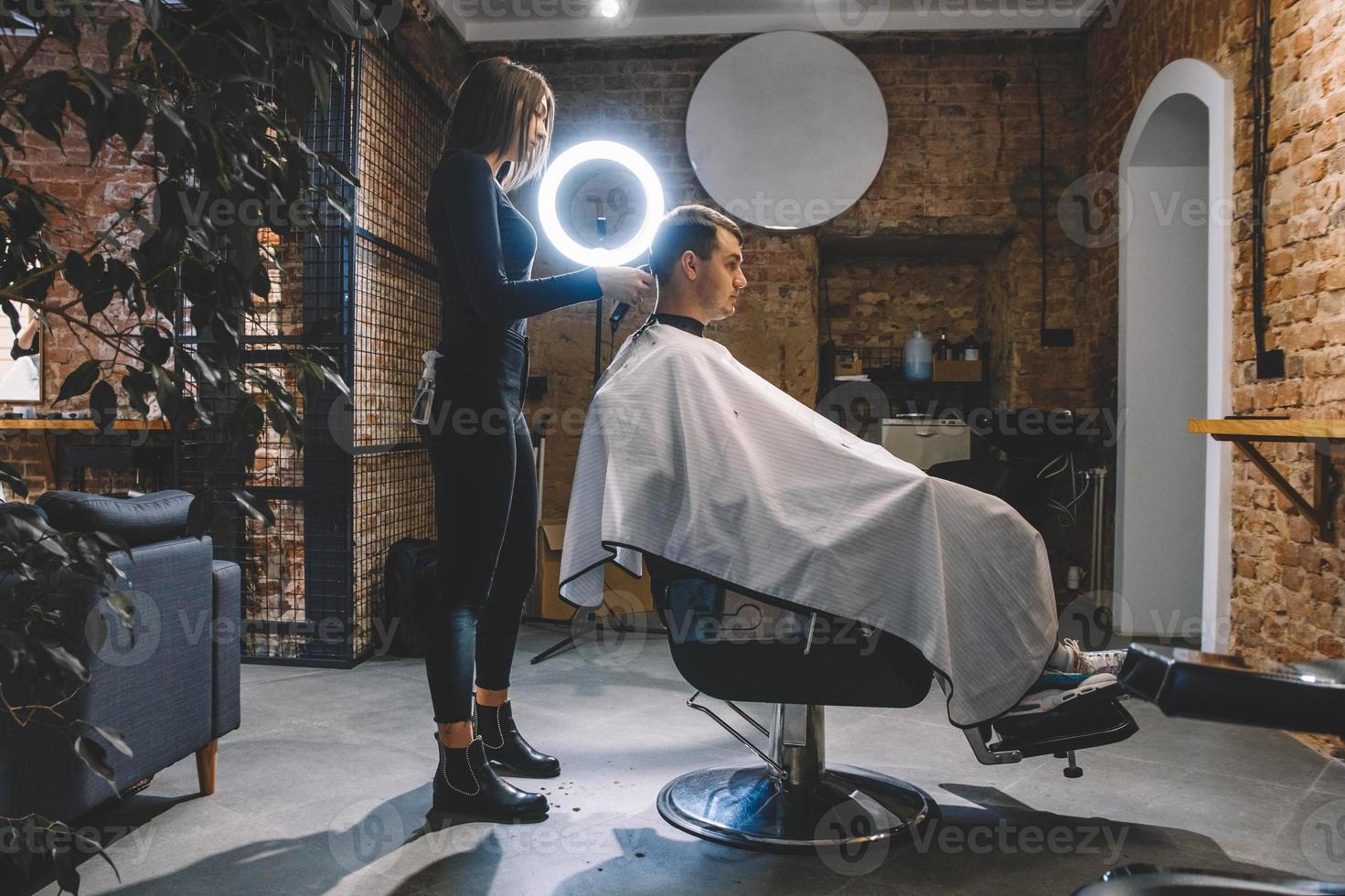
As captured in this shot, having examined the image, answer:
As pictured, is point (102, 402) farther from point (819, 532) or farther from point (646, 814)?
point (646, 814)

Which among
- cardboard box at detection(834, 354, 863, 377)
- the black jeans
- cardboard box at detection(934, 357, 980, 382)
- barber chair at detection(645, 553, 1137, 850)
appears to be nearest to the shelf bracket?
barber chair at detection(645, 553, 1137, 850)

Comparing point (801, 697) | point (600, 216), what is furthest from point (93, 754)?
point (600, 216)

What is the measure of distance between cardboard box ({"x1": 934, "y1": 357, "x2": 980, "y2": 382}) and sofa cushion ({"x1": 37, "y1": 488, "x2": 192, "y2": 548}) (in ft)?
12.0

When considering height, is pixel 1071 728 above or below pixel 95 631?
below

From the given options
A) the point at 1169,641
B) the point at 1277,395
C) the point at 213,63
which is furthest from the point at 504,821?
the point at 1169,641

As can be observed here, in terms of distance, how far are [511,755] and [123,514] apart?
929 millimetres

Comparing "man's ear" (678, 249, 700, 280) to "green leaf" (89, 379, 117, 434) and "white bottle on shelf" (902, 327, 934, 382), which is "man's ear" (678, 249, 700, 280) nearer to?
"green leaf" (89, 379, 117, 434)

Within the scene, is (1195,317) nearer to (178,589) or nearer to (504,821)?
(504,821)

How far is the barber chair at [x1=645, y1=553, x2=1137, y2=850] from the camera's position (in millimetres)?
1490

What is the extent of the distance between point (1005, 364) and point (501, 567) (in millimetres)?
3294

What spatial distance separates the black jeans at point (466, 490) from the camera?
1754 mm

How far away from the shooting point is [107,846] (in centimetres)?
166

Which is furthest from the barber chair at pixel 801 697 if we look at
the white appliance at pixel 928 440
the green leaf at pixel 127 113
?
the white appliance at pixel 928 440

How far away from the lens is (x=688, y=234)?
1762 millimetres
